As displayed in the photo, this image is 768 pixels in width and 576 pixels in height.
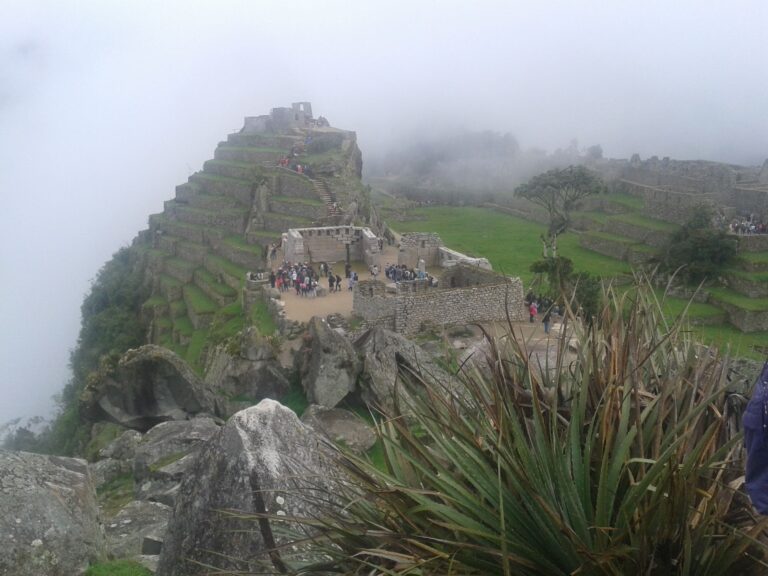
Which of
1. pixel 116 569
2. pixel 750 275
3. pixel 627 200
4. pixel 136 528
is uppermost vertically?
pixel 627 200

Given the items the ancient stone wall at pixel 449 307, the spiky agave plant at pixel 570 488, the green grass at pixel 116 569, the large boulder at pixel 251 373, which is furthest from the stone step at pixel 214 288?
the spiky agave plant at pixel 570 488

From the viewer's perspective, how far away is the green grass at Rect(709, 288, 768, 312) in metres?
27.8

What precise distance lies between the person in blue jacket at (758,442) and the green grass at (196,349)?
67.3 feet

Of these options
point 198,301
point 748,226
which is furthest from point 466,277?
point 748,226

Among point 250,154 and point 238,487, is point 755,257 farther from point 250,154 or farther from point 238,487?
point 238,487

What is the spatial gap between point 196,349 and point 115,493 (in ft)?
48.9

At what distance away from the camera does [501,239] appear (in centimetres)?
4175

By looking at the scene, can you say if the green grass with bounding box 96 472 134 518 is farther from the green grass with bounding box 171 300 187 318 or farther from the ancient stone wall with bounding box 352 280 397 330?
the green grass with bounding box 171 300 187 318

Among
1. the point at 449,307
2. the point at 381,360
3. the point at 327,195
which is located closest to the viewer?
the point at 381,360

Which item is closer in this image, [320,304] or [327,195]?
[320,304]

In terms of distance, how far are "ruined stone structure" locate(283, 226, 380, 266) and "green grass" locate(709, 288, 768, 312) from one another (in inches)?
574

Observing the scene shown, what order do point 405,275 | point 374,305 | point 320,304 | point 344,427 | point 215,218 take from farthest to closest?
1. point 215,218
2. point 405,275
3. point 320,304
4. point 374,305
5. point 344,427

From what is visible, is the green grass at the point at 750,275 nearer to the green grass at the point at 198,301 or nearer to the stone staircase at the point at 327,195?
the stone staircase at the point at 327,195

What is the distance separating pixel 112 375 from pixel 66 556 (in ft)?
28.2
